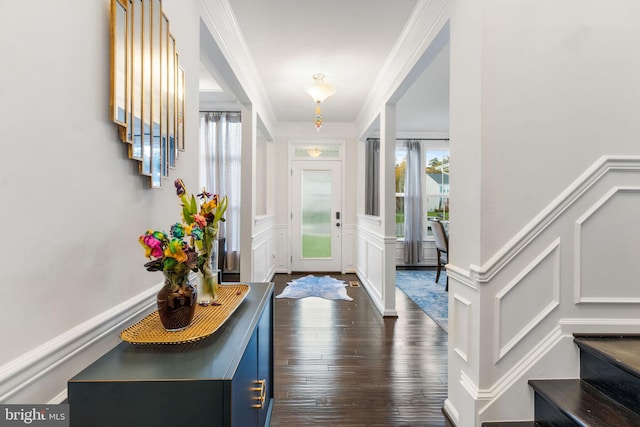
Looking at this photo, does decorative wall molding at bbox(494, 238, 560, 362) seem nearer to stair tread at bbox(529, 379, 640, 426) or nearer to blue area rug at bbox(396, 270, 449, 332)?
stair tread at bbox(529, 379, 640, 426)

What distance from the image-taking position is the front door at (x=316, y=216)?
5.80m

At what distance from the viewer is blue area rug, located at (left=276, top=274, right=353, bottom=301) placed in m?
4.36

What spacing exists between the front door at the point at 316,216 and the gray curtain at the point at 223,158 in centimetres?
110

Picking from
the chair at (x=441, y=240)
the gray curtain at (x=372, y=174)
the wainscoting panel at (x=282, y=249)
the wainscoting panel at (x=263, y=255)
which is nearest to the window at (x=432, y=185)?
the gray curtain at (x=372, y=174)

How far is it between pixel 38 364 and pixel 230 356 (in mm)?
440

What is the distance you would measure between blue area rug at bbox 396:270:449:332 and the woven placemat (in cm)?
262

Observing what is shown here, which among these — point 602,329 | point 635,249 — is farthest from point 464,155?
point 602,329

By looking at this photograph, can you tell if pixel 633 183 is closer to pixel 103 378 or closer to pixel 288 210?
pixel 103 378

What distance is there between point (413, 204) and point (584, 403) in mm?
5178

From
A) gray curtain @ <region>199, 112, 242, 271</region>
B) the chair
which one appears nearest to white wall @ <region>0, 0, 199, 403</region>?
gray curtain @ <region>199, 112, 242, 271</region>

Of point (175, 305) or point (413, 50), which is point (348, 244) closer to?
point (413, 50)

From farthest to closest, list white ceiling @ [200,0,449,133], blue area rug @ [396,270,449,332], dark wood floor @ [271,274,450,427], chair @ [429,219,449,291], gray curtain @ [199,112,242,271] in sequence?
1. gray curtain @ [199,112,242,271]
2. chair @ [429,219,449,291]
3. blue area rug @ [396,270,449,332]
4. white ceiling @ [200,0,449,133]
5. dark wood floor @ [271,274,450,427]

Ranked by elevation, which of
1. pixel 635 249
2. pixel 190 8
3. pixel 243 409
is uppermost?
pixel 190 8

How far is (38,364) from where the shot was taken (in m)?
0.75
